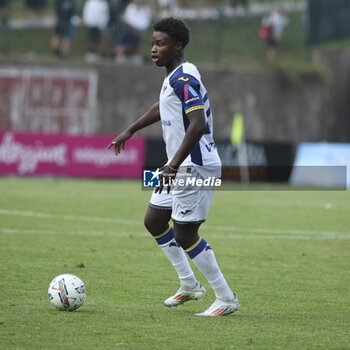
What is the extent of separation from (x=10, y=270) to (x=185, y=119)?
3.03m

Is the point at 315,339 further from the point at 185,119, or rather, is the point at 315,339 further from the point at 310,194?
the point at 310,194

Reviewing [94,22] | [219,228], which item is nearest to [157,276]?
[219,228]

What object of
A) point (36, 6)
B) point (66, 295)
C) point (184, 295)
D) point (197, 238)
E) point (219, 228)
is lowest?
point (219, 228)

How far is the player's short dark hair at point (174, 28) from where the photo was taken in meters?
6.45

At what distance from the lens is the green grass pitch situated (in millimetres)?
5609

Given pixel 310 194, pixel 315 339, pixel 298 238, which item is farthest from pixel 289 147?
pixel 315 339

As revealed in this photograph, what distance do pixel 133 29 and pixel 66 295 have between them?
814 inches

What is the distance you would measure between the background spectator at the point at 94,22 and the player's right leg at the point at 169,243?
20.2 meters

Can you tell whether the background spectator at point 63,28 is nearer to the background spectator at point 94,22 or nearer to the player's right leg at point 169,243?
the background spectator at point 94,22

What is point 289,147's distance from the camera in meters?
24.8

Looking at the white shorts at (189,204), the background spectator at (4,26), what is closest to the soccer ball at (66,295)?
the white shorts at (189,204)

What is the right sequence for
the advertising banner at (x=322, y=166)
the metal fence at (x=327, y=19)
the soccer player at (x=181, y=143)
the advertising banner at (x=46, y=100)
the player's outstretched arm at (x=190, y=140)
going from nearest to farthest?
the player's outstretched arm at (x=190, y=140) < the soccer player at (x=181, y=143) < the advertising banner at (x=322, y=166) < the advertising banner at (x=46, y=100) < the metal fence at (x=327, y=19)

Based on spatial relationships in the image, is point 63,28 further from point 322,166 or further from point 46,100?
point 322,166

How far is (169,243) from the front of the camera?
23.0 ft
